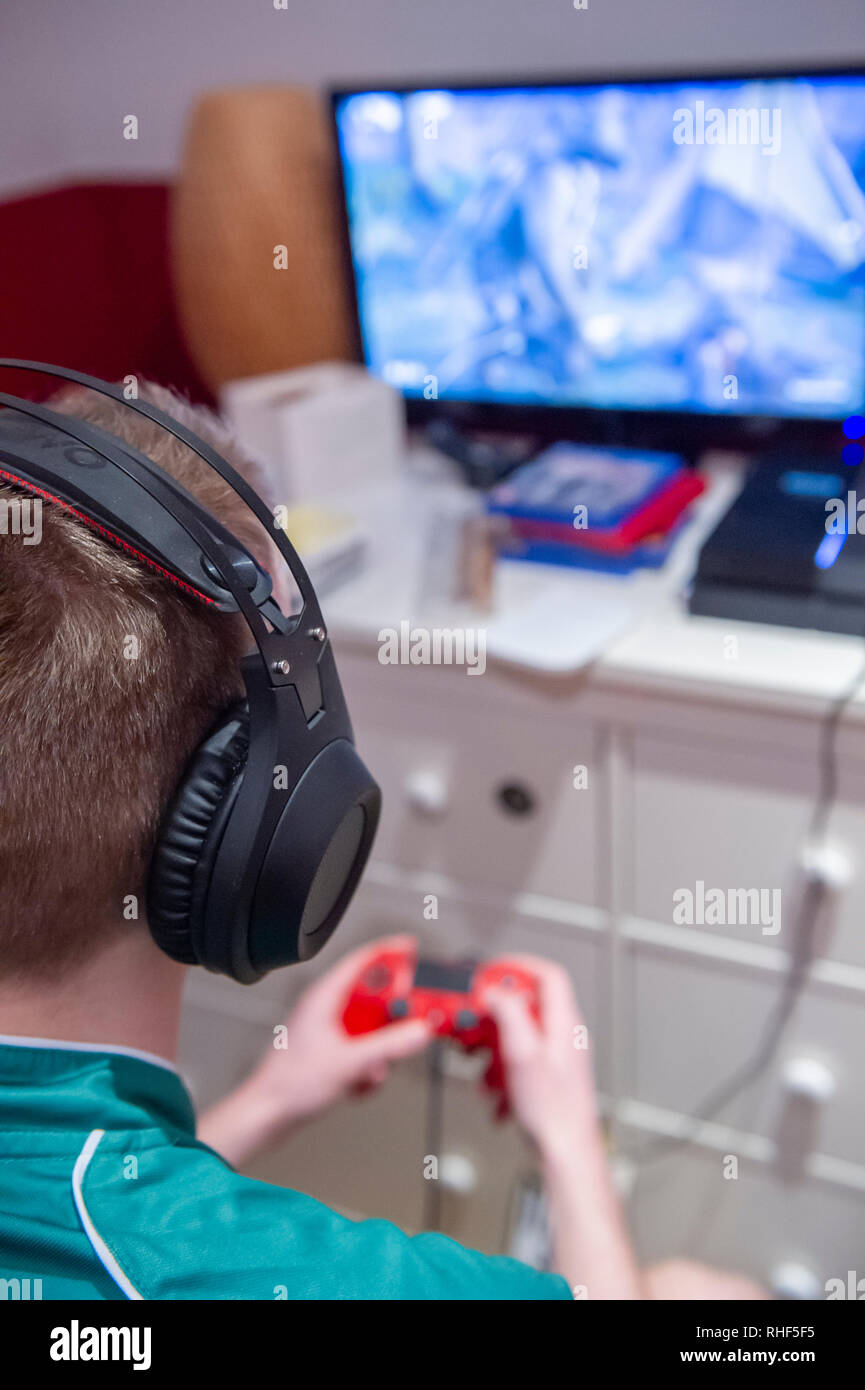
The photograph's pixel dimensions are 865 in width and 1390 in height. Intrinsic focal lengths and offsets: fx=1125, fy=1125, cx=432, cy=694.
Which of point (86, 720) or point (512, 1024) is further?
point (512, 1024)

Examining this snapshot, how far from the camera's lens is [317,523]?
3.93 feet

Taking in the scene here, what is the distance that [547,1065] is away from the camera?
868 millimetres

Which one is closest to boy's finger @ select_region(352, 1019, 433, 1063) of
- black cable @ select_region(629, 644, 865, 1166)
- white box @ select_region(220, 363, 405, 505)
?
black cable @ select_region(629, 644, 865, 1166)

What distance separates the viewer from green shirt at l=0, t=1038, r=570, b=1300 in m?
0.51

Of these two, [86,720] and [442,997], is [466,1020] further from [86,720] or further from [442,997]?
[86,720]

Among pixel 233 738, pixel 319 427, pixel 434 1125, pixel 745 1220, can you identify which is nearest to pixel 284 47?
pixel 319 427

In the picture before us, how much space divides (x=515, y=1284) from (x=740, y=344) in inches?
37.3

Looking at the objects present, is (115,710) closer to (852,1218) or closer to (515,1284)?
(515,1284)

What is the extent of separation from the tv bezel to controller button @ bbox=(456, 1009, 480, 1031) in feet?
2.34

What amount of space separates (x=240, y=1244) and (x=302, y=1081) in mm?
378

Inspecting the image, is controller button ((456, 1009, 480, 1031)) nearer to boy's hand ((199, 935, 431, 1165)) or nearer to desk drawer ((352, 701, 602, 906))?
boy's hand ((199, 935, 431, 1165))

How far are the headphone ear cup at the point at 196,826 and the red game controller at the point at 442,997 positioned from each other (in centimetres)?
41

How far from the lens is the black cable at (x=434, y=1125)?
1281mm
